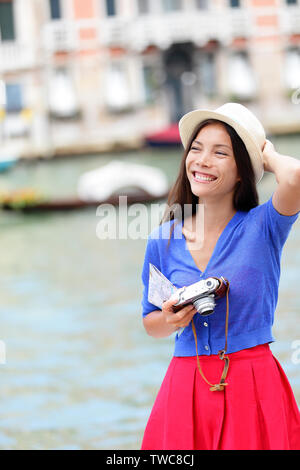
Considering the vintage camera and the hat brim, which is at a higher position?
the hat brim

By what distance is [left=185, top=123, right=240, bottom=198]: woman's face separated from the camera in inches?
66.7

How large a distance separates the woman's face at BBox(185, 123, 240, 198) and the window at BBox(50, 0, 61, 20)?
20747mm

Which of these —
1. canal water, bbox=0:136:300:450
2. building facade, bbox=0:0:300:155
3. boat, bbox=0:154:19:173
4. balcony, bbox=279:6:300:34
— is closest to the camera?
canal water, bbox=0:136:300:450

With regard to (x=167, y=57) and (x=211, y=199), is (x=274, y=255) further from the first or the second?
(x=167, y=57)

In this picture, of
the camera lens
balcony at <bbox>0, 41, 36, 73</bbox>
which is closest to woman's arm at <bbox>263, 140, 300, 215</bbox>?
the camera lens

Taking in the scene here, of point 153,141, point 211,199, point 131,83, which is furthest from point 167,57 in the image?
point 211,199

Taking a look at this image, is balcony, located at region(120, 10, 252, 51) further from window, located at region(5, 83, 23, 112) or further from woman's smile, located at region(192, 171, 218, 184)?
woman's smile, located at region(192, 171, 218, 184)

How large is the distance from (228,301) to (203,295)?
0.09 m

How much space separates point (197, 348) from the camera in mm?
1654

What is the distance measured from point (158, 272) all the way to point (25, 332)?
14.4ft

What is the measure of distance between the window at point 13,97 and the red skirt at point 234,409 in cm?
2020

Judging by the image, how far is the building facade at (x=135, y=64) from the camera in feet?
70.0

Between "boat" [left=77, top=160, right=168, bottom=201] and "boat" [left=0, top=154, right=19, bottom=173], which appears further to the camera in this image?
"boat" [left=0, top=154, right=19, bottom=173]

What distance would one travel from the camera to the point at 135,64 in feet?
72.3
